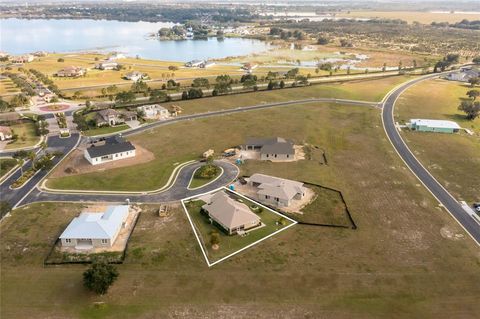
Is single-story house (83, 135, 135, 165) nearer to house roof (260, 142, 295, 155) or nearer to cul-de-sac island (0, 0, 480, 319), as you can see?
cul-de-sac island (0, 0, 480, 319)

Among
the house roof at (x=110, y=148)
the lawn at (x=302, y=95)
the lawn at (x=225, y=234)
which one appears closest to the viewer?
the lawn at (x=225, y=234)

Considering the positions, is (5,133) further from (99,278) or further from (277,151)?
(99,278)

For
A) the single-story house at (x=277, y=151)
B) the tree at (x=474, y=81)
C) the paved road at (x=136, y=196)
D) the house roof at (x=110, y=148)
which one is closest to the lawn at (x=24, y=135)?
the house roof at (x=110, y=148)

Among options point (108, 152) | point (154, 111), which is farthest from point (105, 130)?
point (108, 152)

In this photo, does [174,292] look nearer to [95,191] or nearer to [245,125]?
[95,191]

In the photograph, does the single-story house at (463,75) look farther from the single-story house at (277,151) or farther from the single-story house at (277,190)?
the single-story house at (277,190)

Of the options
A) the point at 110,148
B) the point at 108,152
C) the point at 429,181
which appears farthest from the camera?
the point at 110,148
